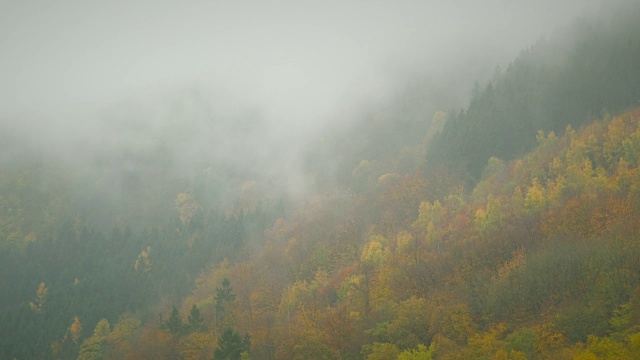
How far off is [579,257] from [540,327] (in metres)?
18.0

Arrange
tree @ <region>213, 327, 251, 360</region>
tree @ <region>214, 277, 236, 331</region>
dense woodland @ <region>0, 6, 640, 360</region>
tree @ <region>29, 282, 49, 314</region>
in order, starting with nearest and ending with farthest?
dense woodland @ <region>0, 6, 640, 360</region> → tree @ <region>213, 327, 251, 360</region> → tree @ <region>214, 277, 236, 331</region> → tree @ <region>29, 282, 49, 314</region>

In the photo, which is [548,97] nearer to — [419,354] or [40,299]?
[419,354]

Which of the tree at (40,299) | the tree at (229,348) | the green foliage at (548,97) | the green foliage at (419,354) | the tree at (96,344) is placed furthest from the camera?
the tree at (40,299)

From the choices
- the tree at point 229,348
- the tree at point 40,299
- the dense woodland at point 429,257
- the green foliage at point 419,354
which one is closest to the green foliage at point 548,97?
the dense woodland at point 429,257

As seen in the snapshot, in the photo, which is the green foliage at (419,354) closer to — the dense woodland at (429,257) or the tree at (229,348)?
the dense woodland at (429,257)

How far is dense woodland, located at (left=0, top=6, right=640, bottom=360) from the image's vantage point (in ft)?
187

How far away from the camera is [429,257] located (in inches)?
3290

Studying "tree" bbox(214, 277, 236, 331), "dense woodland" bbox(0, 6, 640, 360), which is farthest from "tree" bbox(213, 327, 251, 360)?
"tree" bbox(214, 277, 236, 331)

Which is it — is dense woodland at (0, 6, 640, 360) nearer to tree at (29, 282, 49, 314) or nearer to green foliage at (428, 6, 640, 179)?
green foliage at (428, 6, 640, 179)

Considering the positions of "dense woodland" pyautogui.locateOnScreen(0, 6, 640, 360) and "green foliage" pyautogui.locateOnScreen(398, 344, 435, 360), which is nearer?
"green foliage" pyautogui.locateOnScreen(398, 344, 435, 360)

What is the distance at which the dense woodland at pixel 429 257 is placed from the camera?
5709 centimetres

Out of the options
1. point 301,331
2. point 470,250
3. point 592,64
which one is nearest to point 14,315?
point 301,331

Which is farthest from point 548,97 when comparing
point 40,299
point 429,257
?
point 40,299

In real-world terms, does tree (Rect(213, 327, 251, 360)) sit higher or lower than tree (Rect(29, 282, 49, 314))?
lower
